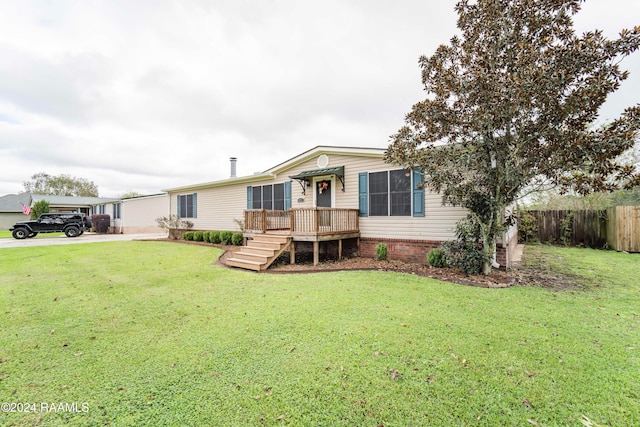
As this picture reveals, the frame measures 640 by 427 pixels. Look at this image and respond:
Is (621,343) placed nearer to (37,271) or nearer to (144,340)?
(144,340)

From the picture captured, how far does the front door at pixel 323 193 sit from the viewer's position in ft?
32.9

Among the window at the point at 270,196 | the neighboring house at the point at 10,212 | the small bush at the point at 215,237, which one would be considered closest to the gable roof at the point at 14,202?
the neighboring house at the point at 10,212

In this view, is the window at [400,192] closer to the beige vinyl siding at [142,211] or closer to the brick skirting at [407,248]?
the brick skirting at [407,248]

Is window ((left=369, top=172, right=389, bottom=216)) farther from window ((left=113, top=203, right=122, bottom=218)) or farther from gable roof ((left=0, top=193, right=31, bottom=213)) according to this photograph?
gable roof ((left=0, top=193, right=31, bottom=213))

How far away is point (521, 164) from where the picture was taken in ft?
19.3

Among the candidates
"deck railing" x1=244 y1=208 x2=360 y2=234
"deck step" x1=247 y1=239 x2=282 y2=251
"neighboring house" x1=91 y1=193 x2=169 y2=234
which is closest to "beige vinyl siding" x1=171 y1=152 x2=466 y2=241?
"deck railing" x1=244 y1=208 x2=360 y2=234

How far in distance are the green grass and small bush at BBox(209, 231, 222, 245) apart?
7.44 meters

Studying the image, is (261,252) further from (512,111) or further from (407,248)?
(512,111)

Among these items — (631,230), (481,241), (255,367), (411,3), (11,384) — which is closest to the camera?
(11,384)

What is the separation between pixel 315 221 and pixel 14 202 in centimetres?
4199

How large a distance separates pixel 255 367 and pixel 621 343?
14.0ft

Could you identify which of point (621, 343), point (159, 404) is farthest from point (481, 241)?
point (159, 404)

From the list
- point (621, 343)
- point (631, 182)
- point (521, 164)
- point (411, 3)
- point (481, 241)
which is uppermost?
point (411, 3)

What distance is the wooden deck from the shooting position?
26.8ft
